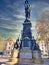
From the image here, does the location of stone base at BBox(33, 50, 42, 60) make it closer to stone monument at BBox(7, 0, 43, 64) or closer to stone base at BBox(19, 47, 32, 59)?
stone monument at BBox(7, 0, 43, 64)

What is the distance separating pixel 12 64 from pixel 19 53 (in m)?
0.98

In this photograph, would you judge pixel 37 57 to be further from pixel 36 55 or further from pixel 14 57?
pixel 14 57

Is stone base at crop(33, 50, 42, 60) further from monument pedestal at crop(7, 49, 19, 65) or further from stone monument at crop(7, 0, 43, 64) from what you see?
monument pedestal at crop(7, 49, 19, 65)

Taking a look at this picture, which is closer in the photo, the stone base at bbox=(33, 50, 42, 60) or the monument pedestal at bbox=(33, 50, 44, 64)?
the monument pedestal at bbox=(33, 50, 44, 64)

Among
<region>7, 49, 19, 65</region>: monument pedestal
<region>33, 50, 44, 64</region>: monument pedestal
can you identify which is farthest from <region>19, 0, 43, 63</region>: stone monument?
<region>7, 49, 19, 65</region>: monument pedestal

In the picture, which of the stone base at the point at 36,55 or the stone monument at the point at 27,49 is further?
the stone base at the point at 36,55

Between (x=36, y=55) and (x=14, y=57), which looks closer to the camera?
(x=36, y=55)

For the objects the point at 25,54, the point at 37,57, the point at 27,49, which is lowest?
the point at 37,57

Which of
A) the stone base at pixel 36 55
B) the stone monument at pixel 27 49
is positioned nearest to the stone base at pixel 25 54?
the stone monument at pixel 27 49

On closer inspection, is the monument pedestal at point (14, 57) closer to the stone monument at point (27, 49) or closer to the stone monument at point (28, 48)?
the stone monument at point (27, 49)

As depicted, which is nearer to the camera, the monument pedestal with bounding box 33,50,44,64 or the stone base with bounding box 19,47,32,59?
the monument pedestal with bounding box 33,50,44,64

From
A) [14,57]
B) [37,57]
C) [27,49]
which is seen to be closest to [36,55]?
[37,57]

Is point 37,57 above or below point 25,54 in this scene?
below

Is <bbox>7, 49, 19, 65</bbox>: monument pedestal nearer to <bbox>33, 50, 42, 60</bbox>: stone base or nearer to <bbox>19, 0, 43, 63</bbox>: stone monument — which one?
<bbox>19, 0, 43, 63</bbox>: stone monument
